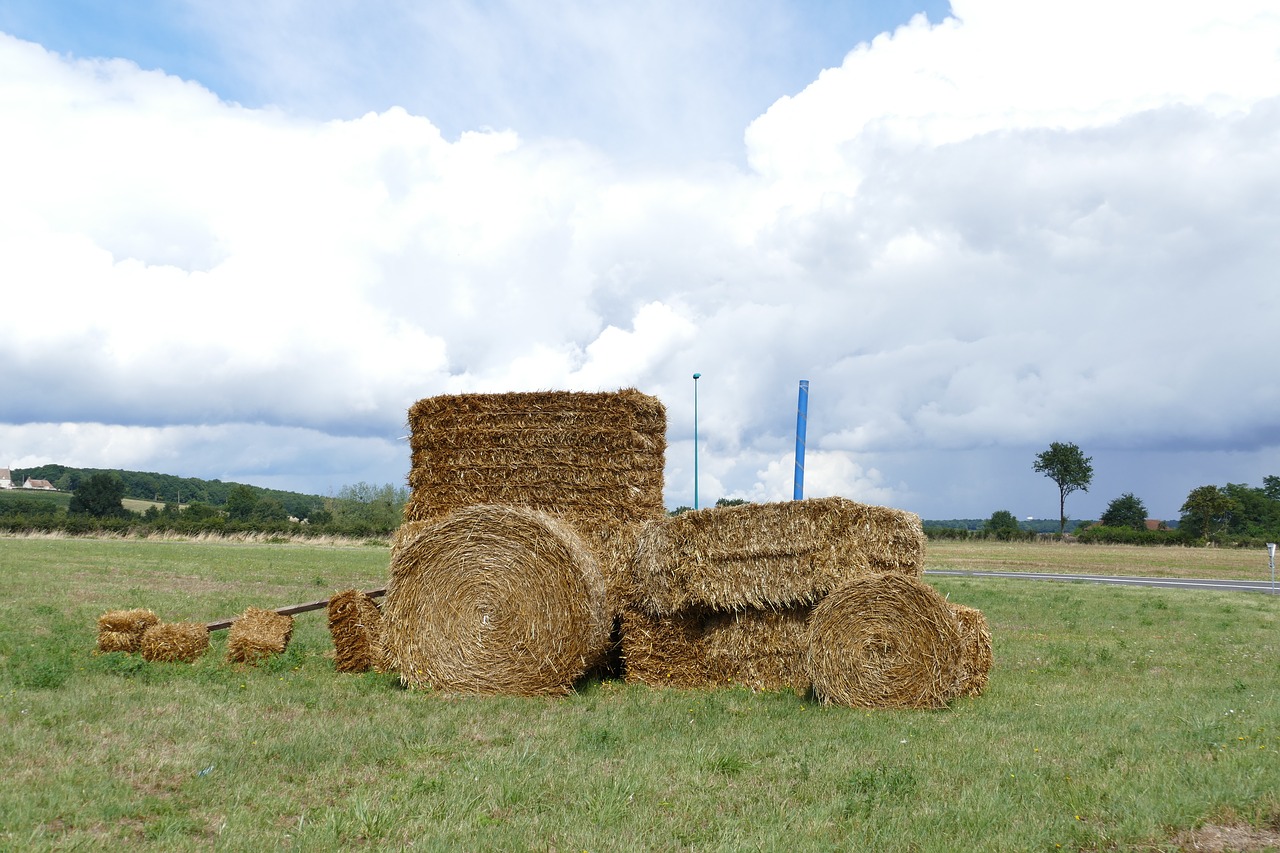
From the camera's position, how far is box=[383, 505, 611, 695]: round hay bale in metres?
10.6

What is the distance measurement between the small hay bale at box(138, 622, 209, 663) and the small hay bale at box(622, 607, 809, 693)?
5324 mm

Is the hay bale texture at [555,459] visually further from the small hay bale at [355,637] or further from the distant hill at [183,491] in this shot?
the distant hill at [183,491]

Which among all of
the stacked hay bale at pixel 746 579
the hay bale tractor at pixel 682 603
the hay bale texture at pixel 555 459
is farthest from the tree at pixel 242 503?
the stacked hay bale at pixel 746 579

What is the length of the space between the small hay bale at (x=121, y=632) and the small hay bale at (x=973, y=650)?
9.80 m

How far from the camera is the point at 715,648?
11367mm

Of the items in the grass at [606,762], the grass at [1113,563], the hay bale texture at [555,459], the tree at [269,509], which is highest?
the hay bale texture at [555,459]

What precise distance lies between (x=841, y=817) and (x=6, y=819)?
5.04 m

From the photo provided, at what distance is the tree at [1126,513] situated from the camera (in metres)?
111

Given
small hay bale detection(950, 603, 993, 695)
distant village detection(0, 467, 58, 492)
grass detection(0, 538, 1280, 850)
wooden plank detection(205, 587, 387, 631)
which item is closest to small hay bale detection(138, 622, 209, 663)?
grass detection(0, 538, 1280, 850)

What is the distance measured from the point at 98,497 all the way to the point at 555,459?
336 feet

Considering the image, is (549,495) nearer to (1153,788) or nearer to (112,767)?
(112,767)

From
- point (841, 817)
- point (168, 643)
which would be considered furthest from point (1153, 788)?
point (168, 643)

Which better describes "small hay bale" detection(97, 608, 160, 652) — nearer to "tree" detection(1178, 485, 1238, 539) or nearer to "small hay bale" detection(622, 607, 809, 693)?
"small hay bale" detection(622, 607, 809, 693)

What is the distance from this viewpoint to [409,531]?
12.0 metres
